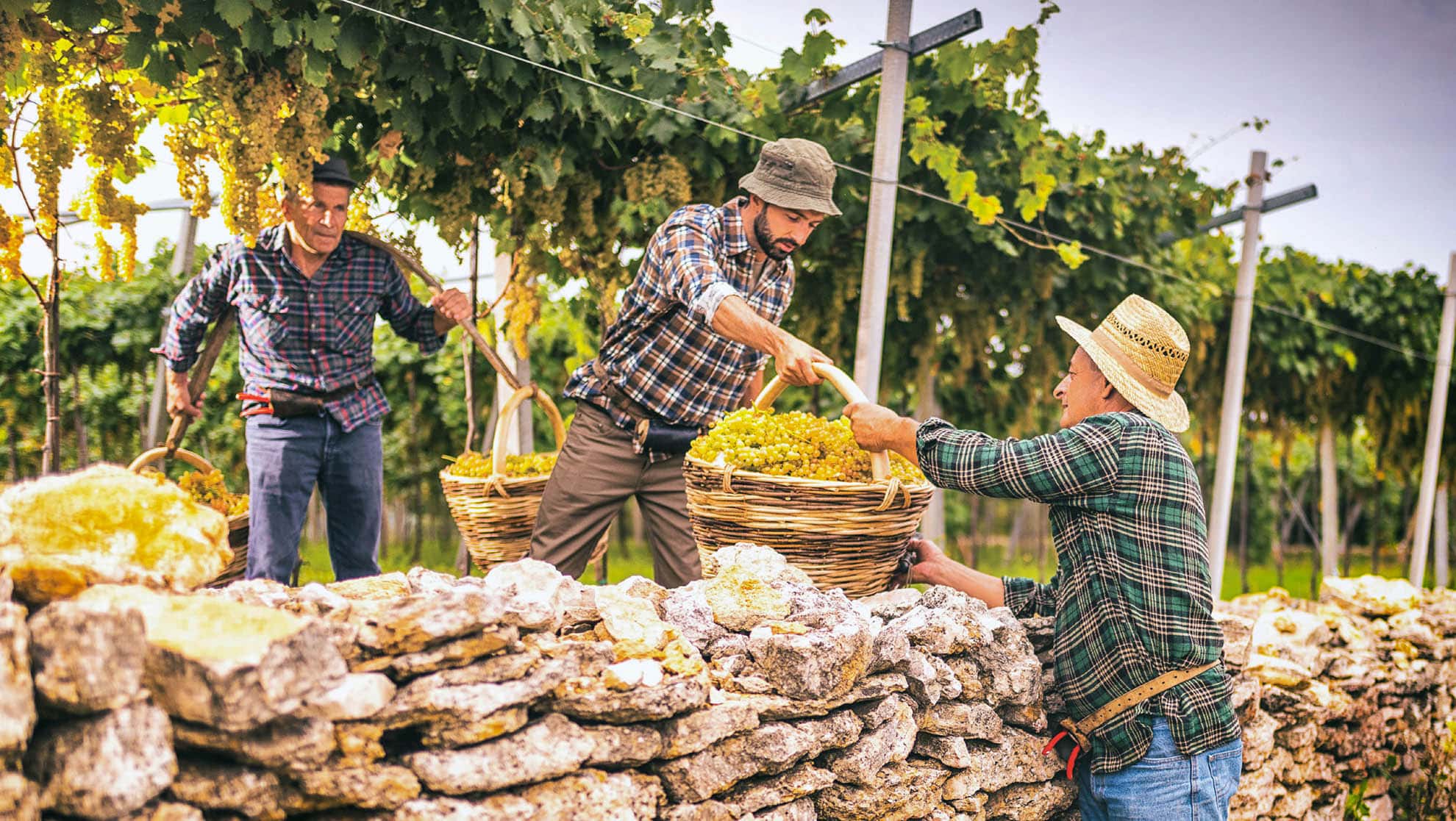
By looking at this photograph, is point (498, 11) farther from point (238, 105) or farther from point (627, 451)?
point (627, 451)

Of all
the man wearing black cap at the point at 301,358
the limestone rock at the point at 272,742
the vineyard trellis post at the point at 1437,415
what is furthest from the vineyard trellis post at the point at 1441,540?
the limestone rock at the point at 272,742

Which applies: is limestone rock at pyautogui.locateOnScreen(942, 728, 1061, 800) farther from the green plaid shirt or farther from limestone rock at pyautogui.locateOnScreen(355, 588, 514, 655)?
limestone rock at pyautogui.locateOnScreen(355, 588, 514, 655)

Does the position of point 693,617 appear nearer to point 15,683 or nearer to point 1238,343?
point 15,683

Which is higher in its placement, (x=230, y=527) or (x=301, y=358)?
(x=301, y=358)

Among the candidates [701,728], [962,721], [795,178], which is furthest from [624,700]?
[795,178]

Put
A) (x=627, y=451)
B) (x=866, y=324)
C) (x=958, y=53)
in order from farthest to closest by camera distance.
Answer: (x=958, y=53) < (x=866, y=324) < (x=627, y=451)

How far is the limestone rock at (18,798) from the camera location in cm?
123

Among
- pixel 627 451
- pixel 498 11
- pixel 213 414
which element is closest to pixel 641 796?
pixel 627 451

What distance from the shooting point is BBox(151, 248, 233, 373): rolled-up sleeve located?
332 cm

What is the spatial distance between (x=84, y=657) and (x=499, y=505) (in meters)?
1.98

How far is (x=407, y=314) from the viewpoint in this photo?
11.9 feet

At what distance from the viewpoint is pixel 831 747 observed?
2.34m

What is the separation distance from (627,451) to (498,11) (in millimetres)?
1311

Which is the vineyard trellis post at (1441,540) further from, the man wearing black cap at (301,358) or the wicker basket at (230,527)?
the wicker basket at (230,527)
